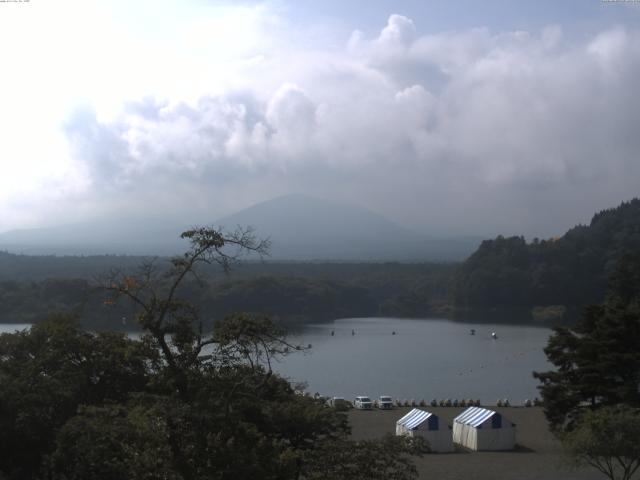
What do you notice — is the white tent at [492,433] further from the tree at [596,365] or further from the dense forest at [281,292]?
the dense forest at [281,292]

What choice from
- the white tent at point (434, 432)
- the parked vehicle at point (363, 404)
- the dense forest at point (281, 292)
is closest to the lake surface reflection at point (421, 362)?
the parked vehicle at point (363, 404)

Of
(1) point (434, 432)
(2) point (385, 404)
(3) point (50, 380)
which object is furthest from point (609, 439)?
(2) point (385, 404)

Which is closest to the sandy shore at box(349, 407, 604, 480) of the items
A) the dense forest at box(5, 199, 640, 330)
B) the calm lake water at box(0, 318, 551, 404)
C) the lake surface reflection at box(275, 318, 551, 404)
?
the lake surface reflection at box(275, 318, 551, 404)

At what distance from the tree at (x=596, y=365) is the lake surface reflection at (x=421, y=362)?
219 inches

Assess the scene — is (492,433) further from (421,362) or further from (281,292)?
(281,292)

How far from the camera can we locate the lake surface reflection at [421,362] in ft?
68.5

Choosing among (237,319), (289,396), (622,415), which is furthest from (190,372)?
(622,415)

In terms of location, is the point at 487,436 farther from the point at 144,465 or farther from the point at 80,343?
the point at 144,465

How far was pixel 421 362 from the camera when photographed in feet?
86.8

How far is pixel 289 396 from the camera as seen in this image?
9016 mm

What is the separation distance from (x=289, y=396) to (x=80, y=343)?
7.36 feet

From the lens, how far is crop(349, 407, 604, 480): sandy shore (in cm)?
1026

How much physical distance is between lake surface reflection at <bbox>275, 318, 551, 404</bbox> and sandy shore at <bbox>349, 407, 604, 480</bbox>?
2993 mm

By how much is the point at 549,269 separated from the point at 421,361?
946 inches
